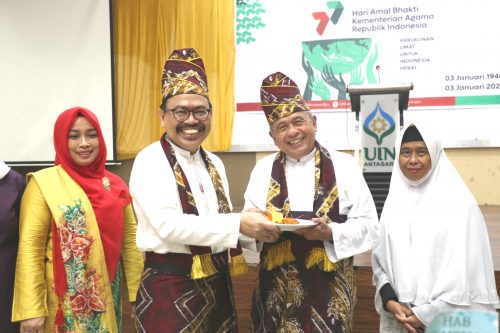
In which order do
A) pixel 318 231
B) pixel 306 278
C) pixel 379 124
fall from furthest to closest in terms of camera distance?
pixel 379 124 → pixel 306 278 → pixel 318 231

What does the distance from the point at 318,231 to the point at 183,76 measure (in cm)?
78

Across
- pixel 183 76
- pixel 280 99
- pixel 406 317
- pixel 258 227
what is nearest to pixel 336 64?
pixel 280 99

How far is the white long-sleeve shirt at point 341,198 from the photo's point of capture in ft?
6.02

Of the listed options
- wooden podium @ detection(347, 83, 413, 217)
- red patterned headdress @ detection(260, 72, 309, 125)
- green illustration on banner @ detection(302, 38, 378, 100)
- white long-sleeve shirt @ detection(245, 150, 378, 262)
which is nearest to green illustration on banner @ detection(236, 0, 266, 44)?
green illustration on banner @ detection(302, 38, 378, 100)

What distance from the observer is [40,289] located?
1.97 m

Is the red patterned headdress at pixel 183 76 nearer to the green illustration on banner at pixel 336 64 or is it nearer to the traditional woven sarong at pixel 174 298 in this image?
the traditional woven sarong at pixel 174 298

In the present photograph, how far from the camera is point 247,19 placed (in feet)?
19.4

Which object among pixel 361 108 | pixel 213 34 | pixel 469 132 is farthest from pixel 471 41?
pixel 213 34

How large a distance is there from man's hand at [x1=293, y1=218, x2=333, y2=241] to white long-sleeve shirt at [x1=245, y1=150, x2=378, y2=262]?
0.07ft

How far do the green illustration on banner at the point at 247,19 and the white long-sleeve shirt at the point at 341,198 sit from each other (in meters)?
4.14

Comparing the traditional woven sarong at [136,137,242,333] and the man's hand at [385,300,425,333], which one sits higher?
the traditional woven sarong at [136,137,242,333]

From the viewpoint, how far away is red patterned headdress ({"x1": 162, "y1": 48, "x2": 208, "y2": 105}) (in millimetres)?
1930

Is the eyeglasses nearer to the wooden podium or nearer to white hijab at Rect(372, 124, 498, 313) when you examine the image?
white hijab at Rect(372, 124, 498, 313)

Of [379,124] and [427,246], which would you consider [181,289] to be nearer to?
[427,246]
